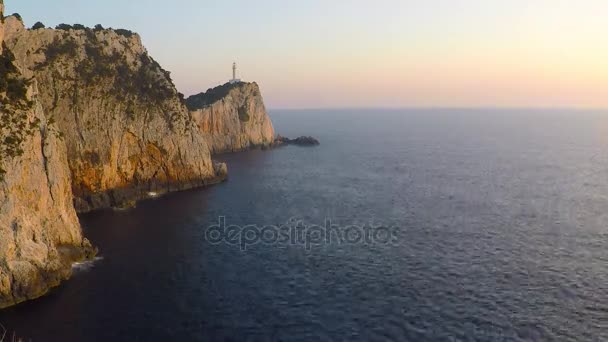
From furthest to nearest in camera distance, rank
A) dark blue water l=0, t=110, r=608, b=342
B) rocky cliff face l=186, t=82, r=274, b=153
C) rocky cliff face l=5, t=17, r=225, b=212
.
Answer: rocky cliff face l=186, t=82, r=274, b=153
rocky cliff face l=5, t=17, r=225, b=212
dark blue water l=0, t=110, r=608, b=342

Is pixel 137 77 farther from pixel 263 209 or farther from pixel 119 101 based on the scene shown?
pixel 263 209

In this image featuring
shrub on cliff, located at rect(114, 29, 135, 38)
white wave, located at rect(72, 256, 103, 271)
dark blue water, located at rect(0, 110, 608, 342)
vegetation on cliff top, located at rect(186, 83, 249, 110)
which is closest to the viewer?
dark blue water, located at rect(0, 110, 608, 342)

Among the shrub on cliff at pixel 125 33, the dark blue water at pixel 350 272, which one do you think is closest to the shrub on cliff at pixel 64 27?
the shrub on cliff at pixel 125 33

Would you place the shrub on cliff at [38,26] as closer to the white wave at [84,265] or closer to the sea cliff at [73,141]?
the sea cliff at [73,141]

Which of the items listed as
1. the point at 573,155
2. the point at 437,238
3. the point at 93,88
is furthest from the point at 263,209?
the point at 573,155

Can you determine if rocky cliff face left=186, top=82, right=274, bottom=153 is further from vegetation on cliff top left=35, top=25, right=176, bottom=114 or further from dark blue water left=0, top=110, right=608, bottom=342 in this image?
dark blue water left=0, top=110, right=608, bottom=342

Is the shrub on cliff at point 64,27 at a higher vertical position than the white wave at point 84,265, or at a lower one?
higher

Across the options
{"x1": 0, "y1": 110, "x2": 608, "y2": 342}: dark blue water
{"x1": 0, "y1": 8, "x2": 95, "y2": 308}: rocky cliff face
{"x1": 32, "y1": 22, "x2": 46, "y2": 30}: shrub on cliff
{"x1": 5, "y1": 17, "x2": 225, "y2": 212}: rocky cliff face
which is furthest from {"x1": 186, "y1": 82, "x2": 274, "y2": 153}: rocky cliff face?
{"x1": 0, "y1": 8, "x2": 95, "y2": 308}: rocky cliff face

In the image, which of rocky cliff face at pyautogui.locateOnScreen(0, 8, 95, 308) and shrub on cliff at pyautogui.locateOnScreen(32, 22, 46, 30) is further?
shrub on cliff at pyautogui.locateOnScreen(32, 22, 46, 30)
